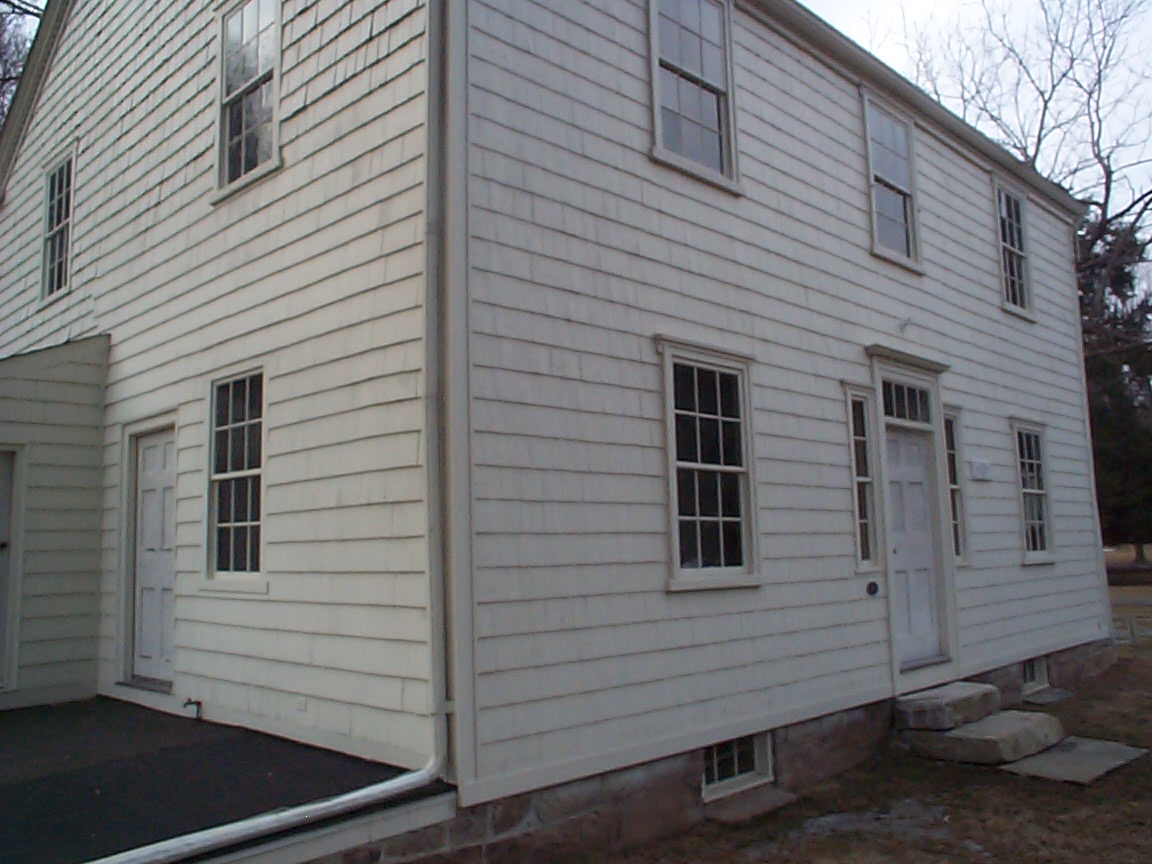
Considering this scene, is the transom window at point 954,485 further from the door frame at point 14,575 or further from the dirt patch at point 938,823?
the door frame at point 14,575

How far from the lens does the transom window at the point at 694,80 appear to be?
736 cm

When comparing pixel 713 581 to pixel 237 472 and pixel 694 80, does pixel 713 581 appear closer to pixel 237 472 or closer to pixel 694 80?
pixel 237 472

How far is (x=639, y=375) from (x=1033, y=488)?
24.5ft

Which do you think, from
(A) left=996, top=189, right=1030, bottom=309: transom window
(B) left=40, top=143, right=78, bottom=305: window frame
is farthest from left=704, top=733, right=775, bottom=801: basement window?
(B) left=40, top=143, right=78, bottom=305: window frame

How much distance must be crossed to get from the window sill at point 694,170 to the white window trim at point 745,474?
129 cm

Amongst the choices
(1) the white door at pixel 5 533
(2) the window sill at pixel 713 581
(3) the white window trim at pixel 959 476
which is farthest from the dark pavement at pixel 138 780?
(3) the white window trim at pixel 959 476

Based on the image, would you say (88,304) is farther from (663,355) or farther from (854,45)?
(854,45)

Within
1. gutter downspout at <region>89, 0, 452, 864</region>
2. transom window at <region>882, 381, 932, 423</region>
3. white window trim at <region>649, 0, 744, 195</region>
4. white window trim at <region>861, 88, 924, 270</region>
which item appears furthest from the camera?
white window trim at <region>861, 88, 924, 270</region>

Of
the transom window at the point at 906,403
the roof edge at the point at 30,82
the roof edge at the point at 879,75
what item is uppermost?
the roof edge at the point at 30,82

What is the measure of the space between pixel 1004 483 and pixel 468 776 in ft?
26.3

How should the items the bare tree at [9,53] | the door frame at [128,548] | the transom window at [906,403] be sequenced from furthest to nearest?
the bare tree at [9,53], the transom window at [906,403], the door frame at [128,548]

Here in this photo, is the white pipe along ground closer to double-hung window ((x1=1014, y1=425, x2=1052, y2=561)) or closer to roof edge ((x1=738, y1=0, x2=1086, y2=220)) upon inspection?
roof edge ((x1=738, y1=0, x2=1086, y2=220))

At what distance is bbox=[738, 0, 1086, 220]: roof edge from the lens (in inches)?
334

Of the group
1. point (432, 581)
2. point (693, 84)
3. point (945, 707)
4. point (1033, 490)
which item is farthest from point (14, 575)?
point (1033, 490)
